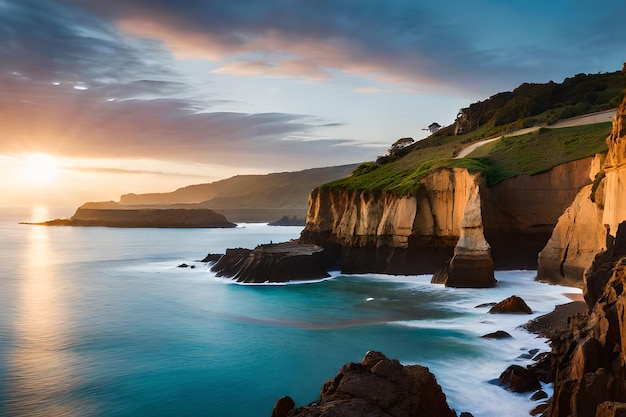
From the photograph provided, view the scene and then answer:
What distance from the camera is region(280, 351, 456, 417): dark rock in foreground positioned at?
9531 millimetres

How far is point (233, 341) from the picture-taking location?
2286 centimetres

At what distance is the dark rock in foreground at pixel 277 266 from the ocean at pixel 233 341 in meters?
1.55

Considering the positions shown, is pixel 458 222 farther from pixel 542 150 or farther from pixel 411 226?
pixel 542 150

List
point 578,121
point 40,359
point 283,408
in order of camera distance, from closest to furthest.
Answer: point 283,408 → point 40,359 → point 578,121

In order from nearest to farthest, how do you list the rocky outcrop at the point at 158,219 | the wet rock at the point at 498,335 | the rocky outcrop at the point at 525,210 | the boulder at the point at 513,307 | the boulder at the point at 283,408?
the boulder at the point at 283,408 → the wet rock at the point at 498,335 → the boulder at the point at 513,307 → the rocky outcrop at the point at 525,210 → the rocky outcrop at the point at 158,219

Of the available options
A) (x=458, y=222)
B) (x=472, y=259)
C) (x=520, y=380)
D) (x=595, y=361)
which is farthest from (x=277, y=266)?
(x=595, y=361)

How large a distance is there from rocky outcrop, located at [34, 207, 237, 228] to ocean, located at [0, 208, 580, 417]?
3533 inches

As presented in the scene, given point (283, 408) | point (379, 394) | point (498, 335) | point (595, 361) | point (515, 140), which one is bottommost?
point (498, 335)

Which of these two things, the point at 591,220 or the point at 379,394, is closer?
the point at 379,394

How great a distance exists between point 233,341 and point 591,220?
19710 millimetres

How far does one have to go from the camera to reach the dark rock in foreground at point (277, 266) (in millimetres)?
39312

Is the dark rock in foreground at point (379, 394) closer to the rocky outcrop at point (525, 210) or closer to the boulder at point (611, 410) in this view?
the boulder at point (611, 410)

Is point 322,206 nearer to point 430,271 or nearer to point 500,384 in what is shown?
point 430,271

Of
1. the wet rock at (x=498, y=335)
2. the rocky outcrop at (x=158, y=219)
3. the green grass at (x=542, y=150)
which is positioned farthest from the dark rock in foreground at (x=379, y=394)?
the rocky outcrop at (x=158, y=219)
